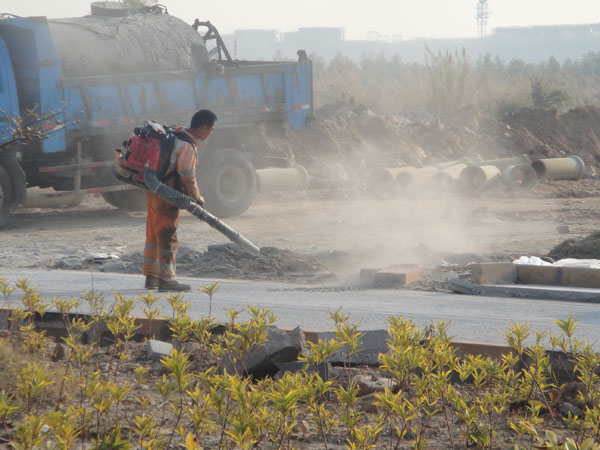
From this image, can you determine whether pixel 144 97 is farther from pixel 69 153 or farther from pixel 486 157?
pixel 486 157

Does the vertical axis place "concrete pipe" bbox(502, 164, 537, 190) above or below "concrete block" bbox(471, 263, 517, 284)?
above

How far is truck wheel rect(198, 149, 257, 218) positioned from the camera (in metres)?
13.7

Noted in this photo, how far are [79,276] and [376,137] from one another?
49.6 feet

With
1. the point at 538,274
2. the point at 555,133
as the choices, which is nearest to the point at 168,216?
the point at 538,274

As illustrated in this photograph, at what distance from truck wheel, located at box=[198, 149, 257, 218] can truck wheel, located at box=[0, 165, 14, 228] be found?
3074 millimetres

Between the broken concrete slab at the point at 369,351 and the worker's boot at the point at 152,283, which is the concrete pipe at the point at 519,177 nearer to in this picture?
the worker's boot at the point at 152,283

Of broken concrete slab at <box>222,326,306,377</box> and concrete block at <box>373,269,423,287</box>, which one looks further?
concrete block at <box>373,269,423,287</box>

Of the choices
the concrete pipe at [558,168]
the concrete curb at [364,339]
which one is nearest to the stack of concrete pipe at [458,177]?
the concrete pipe at [558,168]

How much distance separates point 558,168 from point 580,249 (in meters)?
9.66

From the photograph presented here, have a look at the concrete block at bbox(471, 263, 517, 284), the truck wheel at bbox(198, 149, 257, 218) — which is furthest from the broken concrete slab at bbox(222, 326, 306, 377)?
the truck wheel at bbox(198, 149, 257, 218)

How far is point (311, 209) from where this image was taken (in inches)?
599

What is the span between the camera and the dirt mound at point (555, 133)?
901 inches

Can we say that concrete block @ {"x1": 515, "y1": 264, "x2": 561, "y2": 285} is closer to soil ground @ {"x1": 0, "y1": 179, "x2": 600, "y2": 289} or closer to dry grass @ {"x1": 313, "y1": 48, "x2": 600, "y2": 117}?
soil ground @ {"x1": 0, "y1": 179, "x2": 600, "y2": 289}

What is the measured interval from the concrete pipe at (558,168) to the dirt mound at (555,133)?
341 cm
